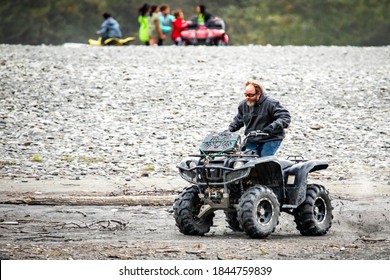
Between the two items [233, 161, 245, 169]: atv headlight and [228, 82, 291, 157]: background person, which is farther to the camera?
[228, 82, 291, 157]: background person

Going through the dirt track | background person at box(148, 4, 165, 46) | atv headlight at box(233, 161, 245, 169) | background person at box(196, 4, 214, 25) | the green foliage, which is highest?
the green foliage

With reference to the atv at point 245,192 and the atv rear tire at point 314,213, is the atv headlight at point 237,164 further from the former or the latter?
the atv rear tire at point 314,213

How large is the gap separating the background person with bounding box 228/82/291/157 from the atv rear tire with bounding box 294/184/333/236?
718 mm

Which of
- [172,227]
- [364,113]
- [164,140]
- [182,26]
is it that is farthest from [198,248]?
[182,26]

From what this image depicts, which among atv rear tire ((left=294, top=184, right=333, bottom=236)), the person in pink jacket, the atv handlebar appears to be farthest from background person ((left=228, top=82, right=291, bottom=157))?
the person in pink jacket

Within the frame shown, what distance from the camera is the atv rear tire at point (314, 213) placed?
44.2ft

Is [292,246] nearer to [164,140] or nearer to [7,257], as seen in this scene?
[7,257]

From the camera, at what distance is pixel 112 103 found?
25.8 meters

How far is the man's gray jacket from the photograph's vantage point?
13.4m

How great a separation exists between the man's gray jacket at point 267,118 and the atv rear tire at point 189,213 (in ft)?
3.24

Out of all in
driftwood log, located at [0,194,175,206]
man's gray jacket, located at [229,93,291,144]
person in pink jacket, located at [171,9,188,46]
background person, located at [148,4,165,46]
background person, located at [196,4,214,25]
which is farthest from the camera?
background person, located at [196,4,214,25]

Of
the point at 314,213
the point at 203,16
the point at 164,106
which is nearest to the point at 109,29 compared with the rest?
the point at 203,16

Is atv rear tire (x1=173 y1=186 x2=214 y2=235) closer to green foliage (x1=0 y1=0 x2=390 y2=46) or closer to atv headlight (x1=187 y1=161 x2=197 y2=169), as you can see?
atv headlight (x1=187 y1=161 x2=197 y2=169)

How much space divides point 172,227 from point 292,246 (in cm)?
210
